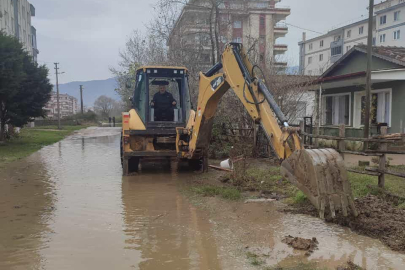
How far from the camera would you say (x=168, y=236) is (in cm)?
520

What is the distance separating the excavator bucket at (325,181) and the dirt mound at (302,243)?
0.67 metres

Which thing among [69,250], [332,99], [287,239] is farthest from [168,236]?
[332,99]

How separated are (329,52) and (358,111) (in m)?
51.6

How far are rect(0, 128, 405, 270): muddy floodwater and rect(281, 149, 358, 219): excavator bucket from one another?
376 millimetres

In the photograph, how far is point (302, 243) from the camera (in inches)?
185

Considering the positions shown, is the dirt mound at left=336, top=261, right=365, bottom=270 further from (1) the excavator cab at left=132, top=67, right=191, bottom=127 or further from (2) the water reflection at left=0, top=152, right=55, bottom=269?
(1) the excavator cab at left=132, top=67, right=191, bottom=127

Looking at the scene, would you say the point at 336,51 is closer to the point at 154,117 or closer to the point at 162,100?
the point at 162,100

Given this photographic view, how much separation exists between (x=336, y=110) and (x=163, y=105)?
1112 centimetres

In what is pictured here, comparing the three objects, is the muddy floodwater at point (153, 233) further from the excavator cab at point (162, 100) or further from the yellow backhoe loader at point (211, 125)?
the excavator cab at point (162, 100)

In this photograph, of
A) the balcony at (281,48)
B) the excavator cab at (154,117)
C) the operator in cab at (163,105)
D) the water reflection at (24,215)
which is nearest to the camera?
the water reflection at (24,215)

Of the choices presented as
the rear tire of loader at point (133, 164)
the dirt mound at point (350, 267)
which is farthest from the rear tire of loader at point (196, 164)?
the dirt mound at point (350, 267)

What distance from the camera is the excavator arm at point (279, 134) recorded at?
533 cm

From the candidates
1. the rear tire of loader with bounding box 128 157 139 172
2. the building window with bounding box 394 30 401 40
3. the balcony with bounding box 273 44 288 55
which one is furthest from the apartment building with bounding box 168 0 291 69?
the building window with bounding box 394 30 401 40

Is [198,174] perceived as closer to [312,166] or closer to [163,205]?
[163,205]
